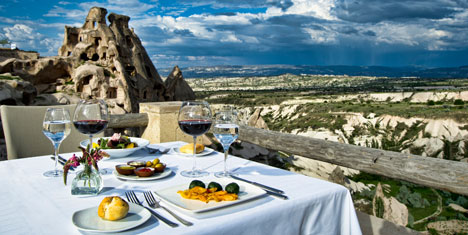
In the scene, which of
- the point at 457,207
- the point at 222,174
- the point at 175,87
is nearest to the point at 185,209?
the point at 222,174

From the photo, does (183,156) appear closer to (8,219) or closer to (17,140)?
(8,219)

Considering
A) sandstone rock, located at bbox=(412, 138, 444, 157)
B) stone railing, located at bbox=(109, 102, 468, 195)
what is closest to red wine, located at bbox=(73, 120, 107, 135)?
stone railing, located at bbox=(109, 102, 468, 195)

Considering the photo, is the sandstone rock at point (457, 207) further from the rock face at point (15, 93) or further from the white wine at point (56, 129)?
the rock face at point (15, 93)

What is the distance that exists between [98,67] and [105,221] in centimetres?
2257

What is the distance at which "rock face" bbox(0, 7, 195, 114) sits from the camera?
68.9 feet

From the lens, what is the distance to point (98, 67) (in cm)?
2189

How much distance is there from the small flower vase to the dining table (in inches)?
0.8

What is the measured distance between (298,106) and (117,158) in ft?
87.7

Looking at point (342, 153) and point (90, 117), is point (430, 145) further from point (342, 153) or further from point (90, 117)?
point (90, 117)

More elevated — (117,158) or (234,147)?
(117,158)

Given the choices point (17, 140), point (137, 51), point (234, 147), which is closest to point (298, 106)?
point (137, 51)

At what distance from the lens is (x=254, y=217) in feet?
3.97

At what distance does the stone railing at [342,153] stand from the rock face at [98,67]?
1586cm

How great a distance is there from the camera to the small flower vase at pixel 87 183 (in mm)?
→ 1364
